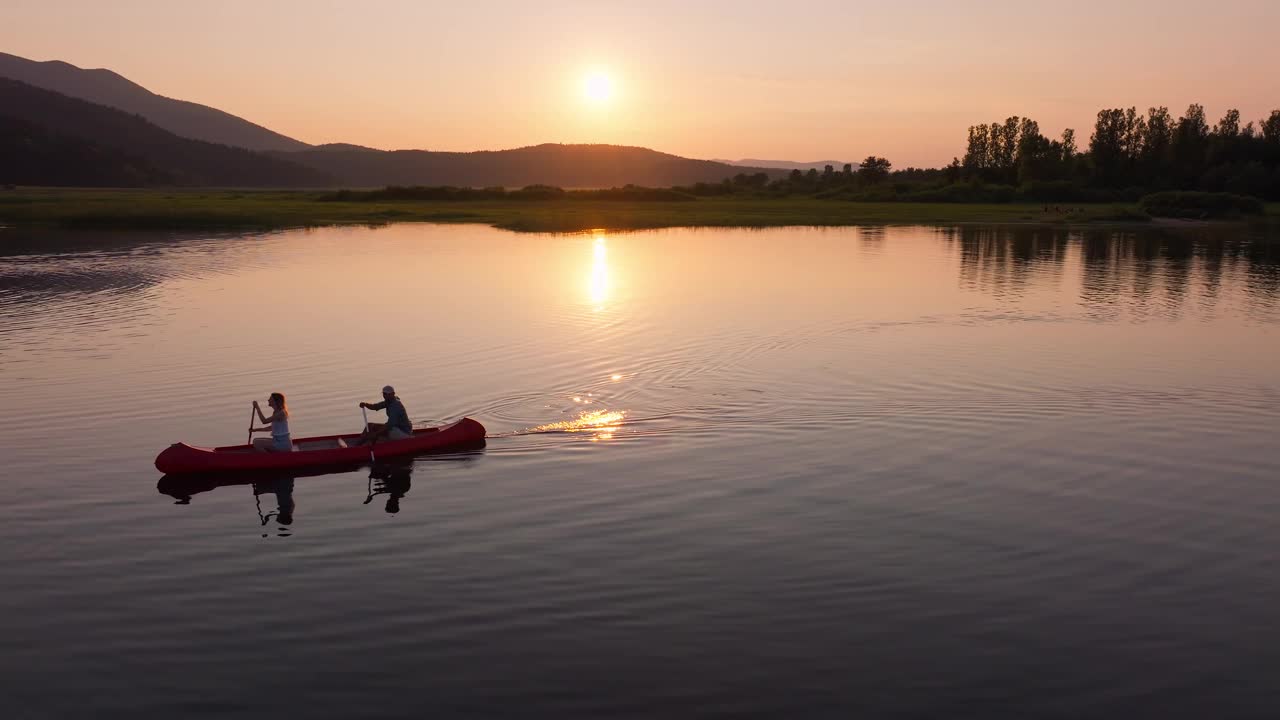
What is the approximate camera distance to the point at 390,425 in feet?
70.3

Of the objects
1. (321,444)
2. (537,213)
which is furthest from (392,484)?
(537,213)

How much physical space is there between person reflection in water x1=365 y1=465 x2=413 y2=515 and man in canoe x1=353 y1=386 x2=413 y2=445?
2.51 feet

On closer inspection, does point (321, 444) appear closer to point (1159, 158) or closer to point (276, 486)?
point (276, 486)

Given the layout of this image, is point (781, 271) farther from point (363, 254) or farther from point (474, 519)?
point (474, 519)

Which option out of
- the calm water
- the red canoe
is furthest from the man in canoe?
the calm water

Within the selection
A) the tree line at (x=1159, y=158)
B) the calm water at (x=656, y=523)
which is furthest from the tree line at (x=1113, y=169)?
the calm water at (x=656, y=523)

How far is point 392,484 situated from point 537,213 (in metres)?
106

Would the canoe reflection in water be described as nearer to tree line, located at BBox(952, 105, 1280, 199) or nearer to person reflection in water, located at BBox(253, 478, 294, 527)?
person reflection in water, located at BBox(253, 478, 294, 527)

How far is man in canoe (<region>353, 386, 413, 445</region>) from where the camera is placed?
2121 cm

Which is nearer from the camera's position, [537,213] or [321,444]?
[321,444]

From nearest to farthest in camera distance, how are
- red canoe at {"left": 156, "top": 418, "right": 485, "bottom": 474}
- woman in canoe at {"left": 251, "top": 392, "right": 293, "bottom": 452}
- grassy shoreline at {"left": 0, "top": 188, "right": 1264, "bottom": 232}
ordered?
red canoe at {"left": 156, "top": 418, "right": 485, "bottom": 474}
woman in canoe at {"left": 251, "top": 392, "right": 293, "bottom": 452}
grassy shoreline at {"left": 0, "top": 188, "right": 1264, "bottom": 232}

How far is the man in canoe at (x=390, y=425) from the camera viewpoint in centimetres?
2121

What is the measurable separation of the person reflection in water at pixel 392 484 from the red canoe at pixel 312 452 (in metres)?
0.46

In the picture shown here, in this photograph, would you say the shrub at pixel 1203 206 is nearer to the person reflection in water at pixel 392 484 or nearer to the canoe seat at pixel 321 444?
the person reflection in water at pixel 392 484
